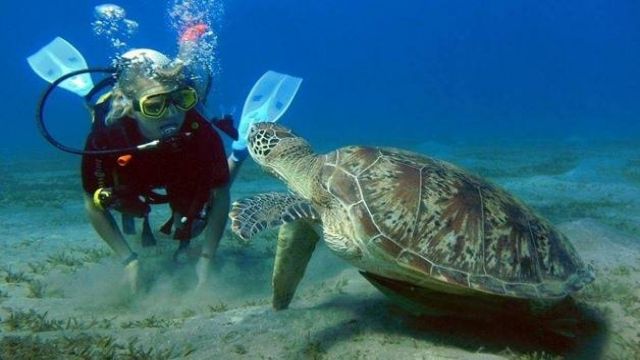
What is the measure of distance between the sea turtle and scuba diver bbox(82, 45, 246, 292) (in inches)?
52.7

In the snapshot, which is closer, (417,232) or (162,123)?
(417,232)

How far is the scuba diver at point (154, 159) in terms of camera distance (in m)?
3.97

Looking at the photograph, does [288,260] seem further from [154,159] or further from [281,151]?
[154,159]

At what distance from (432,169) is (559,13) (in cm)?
14840

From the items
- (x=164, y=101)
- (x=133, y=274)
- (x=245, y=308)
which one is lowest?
(x=133, y=274)

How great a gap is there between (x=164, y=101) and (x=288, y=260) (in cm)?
180

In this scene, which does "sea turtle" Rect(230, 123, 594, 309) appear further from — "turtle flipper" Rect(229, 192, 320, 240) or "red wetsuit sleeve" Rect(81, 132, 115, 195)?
"red wetsuit sleeve" Rect(81, 132, 115, 195)

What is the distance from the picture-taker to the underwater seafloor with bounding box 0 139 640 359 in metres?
2.72

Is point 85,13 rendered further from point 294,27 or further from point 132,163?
point 132,163

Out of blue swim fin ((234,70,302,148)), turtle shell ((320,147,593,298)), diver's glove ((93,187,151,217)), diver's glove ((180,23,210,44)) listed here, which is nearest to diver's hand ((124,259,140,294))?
diver's glove ((93,187,151,217))

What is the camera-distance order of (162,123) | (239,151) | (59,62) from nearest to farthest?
1. (162,123)
2. (59,62)
3. (239,151)

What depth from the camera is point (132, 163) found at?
4281mm

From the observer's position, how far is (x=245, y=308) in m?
3.63

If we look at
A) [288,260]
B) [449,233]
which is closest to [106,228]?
[288,260]
